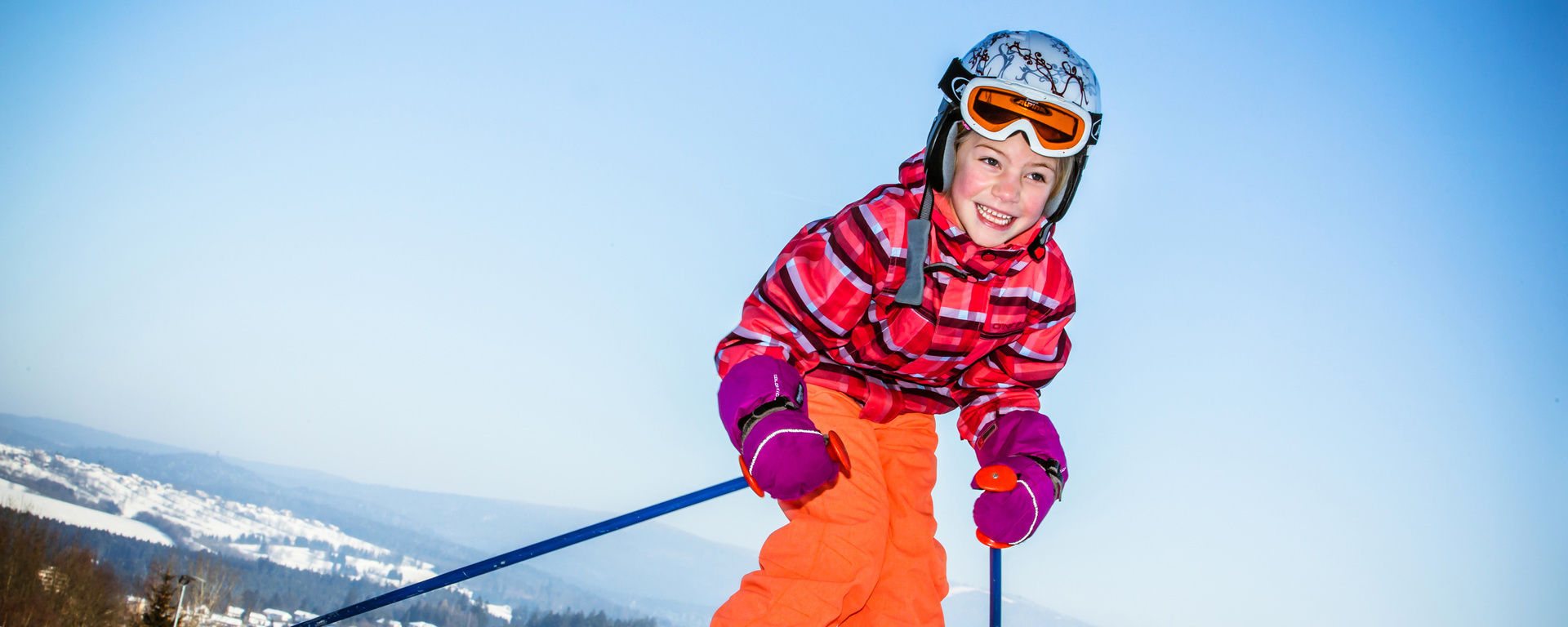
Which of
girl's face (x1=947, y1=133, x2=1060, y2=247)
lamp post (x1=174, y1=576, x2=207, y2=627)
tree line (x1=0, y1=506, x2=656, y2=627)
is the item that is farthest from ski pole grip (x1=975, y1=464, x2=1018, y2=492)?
lamp post (x1=174, y1=576, x2=207, y2=627)

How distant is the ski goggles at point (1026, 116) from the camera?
1753mm

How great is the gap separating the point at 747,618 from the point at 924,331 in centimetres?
66

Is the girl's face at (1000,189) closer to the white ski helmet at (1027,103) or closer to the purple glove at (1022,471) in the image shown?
the white ski helmet at (1027,103)

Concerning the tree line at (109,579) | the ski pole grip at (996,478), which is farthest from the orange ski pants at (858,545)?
the tree line at (109,579)

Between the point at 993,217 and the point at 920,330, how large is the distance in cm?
27

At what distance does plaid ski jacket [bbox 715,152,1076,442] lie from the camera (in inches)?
66.9

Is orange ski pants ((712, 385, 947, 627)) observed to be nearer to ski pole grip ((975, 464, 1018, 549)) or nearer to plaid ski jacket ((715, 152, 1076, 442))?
plaid ski jacket ((715, 152, 1076, 442))

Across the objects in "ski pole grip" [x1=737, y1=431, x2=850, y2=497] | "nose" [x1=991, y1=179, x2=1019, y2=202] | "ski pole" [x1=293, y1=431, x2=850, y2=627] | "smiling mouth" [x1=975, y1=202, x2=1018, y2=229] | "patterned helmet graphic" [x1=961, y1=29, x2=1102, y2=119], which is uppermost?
"patterned helmet graphic" [x1=961, y1=29, x2=1102, y2=119]

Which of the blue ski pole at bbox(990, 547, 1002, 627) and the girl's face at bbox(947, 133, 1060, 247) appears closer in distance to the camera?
the girl's face at bbox(947, 133, 1060, 247)

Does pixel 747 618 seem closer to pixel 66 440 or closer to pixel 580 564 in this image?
pixel 580 564

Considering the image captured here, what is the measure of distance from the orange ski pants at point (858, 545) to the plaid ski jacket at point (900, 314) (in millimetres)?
74

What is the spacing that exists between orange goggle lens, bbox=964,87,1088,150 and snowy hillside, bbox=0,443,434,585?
36.5 feet

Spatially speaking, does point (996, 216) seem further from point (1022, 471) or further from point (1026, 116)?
point (1022, 471)

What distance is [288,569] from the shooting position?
451 inches
